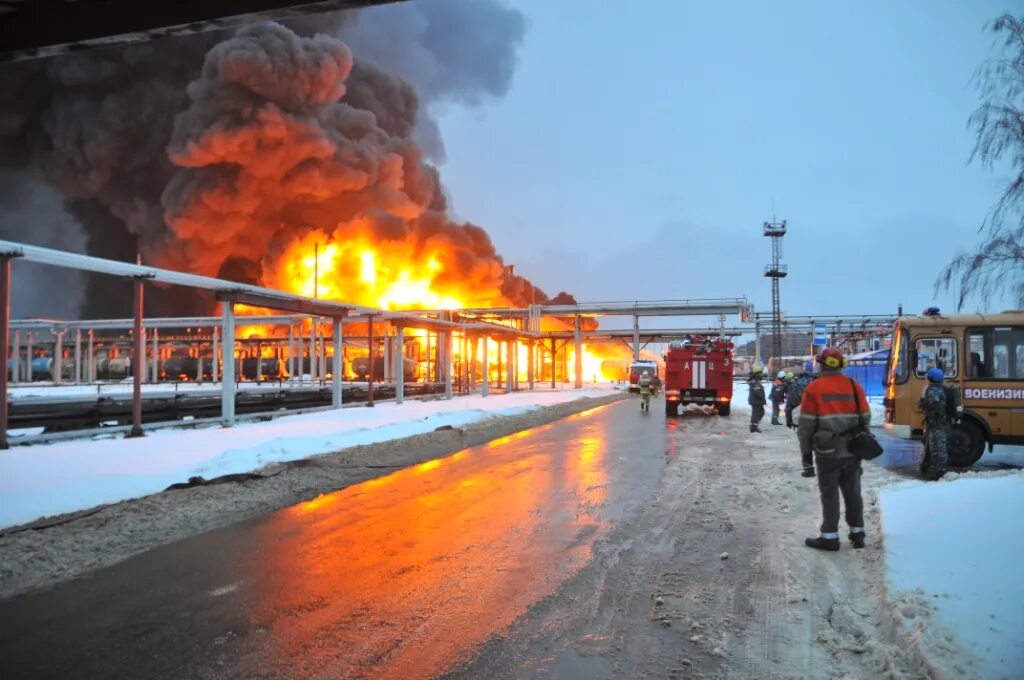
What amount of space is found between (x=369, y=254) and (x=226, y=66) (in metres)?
14.1

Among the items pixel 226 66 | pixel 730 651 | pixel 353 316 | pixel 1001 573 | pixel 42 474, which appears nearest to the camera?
pixel 730 651

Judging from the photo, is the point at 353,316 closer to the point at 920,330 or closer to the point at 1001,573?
the point at 920,330

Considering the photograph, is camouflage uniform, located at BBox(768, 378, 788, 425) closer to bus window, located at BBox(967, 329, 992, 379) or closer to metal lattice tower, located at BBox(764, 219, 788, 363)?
bus window, located at BBox(967, 329, 992, 379)

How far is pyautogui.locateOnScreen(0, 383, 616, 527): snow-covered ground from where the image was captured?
729cm

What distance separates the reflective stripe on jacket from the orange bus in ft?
18.7

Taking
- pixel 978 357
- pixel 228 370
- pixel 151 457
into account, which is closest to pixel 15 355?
pixel 228 370

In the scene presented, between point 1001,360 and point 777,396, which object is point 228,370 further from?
point 1001,360

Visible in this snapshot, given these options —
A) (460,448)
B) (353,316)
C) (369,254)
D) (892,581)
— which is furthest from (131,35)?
(369,254)

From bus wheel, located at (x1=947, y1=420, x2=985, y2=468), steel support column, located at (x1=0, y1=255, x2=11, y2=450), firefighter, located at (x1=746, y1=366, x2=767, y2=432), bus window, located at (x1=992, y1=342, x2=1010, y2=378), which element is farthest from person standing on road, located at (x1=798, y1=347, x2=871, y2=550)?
steel support column, located at (x1=0, y1=255, x2=11, y2=450)

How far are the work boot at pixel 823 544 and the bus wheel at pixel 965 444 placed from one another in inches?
243

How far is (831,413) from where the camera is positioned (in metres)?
5.58

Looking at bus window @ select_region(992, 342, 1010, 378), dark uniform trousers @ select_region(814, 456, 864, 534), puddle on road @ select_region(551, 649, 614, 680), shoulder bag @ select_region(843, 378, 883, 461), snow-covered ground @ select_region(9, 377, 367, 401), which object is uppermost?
bus window @ select_region(992, 342, 1010, 378)

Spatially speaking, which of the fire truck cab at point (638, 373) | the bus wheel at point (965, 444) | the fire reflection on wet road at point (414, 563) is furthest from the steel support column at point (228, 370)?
the fire truck cab at point (638, 373)

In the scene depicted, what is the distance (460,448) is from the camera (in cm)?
1252
